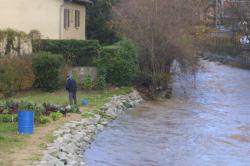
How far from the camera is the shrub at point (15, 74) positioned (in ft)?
89.0

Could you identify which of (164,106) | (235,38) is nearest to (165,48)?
(164,106)

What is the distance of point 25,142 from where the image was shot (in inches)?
691

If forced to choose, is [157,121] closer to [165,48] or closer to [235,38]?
[165,48]

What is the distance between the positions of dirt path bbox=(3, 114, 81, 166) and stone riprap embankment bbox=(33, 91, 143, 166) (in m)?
0.21

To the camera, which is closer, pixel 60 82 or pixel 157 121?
pixel 157 121

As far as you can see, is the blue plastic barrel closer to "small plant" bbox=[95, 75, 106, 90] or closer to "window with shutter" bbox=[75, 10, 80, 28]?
"small plant" bbox=[95, 75, 106, 90]

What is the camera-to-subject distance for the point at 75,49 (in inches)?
1342

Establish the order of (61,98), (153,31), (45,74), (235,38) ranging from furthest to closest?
(235,38)
(153,31)
(45,74)
(61,98)

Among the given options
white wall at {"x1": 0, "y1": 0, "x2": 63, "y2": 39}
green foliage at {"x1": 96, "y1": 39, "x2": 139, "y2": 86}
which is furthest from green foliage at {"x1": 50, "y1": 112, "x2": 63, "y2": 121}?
white wall at {"x1": 0, "y1": 0, "x2": 63, "y2": 39}

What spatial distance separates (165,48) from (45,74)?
316 inches

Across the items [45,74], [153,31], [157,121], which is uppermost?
[153,31]

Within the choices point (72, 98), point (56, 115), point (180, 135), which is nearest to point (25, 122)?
point (56, 115)

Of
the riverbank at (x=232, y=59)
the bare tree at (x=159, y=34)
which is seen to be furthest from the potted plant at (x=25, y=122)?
the riverbank at (x=232, y=59)

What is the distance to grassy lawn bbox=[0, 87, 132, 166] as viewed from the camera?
16.7 meters
